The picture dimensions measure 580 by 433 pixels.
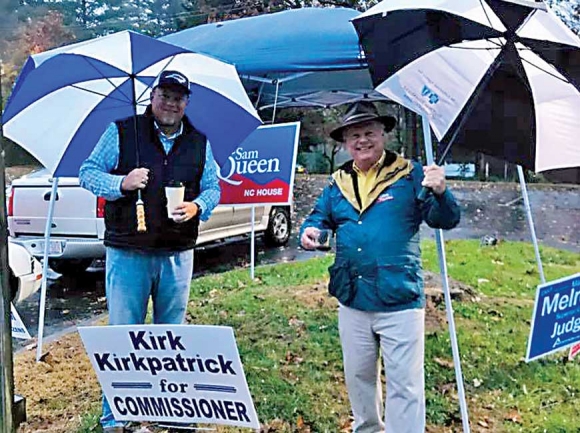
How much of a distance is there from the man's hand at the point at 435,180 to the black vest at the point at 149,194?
1192 mm

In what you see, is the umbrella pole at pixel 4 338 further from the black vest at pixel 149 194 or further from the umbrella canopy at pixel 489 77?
the umbrella canopy at pixel 489 77

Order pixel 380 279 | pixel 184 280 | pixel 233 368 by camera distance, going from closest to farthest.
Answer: pixel 233 368 < pixel 380 279 < pixel 184 280

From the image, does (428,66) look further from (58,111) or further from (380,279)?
(58,111)

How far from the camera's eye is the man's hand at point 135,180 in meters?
2.92

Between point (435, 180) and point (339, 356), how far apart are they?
2.37m

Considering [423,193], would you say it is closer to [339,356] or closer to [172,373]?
[172,373]

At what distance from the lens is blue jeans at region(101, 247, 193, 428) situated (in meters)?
3.05

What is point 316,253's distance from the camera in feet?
30.1

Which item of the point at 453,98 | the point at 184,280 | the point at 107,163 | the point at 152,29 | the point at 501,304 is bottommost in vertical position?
the point at 501,304

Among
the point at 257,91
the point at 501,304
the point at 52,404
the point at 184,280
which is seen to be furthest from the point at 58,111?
the point at 501,304

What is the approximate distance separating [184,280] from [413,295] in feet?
3.89

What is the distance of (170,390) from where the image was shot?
2600 mm

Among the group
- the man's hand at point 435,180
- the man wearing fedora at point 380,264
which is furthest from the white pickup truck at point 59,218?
the man's hand at point 435,180

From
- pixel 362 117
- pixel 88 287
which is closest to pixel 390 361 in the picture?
pixel 362 117
